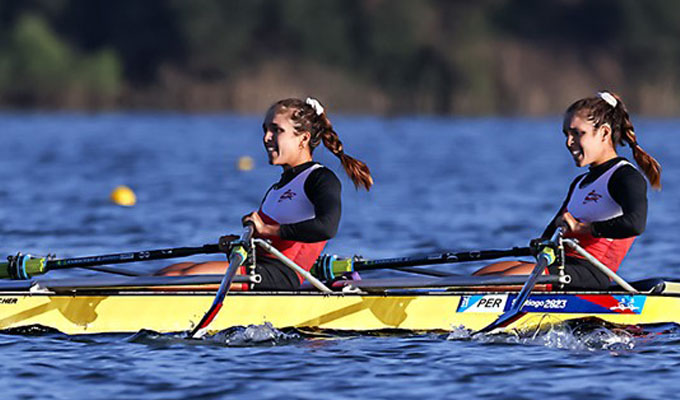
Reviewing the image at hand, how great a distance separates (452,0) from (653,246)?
2318 inches

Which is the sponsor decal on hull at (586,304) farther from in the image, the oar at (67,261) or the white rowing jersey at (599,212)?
the oar at (67,261)

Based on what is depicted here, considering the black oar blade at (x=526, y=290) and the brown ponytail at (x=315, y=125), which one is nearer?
the black oar blade at (x=526, y=290)

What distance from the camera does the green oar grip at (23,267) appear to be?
10991mm

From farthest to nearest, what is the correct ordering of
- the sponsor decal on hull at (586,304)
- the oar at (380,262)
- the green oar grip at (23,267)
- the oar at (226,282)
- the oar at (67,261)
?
the green oar grip at (23,267), the oar at (67,261), the oar at (380,262), the sponsor decal on hull at (586,304), the oar at (226,282)

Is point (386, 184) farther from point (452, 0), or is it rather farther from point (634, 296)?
point (452, 0)

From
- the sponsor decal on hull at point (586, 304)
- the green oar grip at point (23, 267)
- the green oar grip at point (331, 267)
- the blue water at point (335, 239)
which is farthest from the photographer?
the green oar grip at point (23, 267)

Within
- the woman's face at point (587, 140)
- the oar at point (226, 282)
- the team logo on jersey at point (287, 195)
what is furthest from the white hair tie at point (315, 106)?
the woman's face at point (587, 140)

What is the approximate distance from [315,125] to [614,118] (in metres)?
2.14

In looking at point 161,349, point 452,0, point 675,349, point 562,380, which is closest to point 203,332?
point 161,349

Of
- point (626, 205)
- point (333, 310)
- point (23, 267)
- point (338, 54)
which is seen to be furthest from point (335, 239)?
point (338, 54)

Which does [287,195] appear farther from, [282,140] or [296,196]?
[282,140]

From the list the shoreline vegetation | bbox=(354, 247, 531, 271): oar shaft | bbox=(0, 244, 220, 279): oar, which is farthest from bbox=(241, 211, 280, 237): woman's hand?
the shoreline vegetation

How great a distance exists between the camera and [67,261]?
1085 centimetres

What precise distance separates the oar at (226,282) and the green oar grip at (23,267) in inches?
64.5
